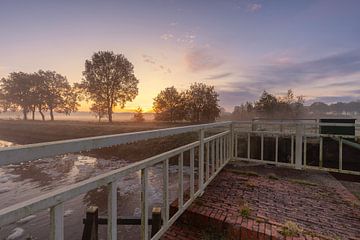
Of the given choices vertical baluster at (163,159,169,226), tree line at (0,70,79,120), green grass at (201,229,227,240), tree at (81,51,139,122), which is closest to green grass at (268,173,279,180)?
green grass at (201,229,227,240)

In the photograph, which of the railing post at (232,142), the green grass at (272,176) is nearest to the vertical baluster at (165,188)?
the green grass at (272,176)

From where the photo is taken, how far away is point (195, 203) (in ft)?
11.8

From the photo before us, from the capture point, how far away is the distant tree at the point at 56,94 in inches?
1822

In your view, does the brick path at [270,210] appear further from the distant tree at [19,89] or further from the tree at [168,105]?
the distant tree at [19,89]

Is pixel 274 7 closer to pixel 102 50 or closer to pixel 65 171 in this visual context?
pixel 65 171

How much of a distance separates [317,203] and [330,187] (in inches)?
44.8

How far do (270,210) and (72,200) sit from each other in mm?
7047

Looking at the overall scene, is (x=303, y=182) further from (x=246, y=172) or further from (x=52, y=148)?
(x=52, y=148)

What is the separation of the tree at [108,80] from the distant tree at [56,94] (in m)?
14.4

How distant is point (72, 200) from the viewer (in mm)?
7840

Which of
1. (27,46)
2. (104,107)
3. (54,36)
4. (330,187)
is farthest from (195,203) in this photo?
(104,107)

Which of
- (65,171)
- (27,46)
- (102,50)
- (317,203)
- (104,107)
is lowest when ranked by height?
(65,171)

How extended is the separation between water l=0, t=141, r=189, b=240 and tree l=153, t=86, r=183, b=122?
20.3 metres

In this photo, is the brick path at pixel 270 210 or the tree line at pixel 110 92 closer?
the brick path at pixel 270 210
